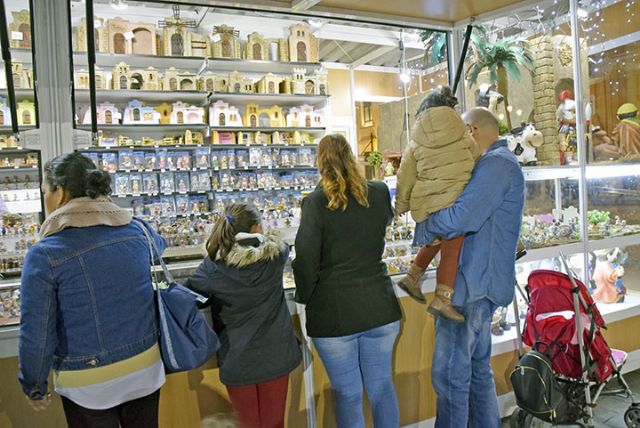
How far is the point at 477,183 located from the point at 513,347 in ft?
5.77

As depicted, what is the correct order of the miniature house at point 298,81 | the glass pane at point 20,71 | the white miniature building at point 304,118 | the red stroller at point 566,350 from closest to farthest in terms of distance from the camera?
the red stroller at point 566,350, the glass pane at point 20,71, the miniature house at point 298,81, the white miniature building at point 304,118

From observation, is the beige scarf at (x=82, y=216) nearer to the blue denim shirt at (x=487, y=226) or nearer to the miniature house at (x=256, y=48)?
the blue denim shirt at (x=487, y=226)

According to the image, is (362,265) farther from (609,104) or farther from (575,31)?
(609,104)

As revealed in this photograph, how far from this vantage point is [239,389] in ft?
7.13

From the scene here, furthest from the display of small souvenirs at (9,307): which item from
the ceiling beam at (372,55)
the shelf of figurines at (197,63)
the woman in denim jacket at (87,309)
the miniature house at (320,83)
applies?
the ceiling beam at (372,55)

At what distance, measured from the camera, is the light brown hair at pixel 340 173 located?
7.38 feet

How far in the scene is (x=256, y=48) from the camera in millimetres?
7121

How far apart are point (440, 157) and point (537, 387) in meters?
1.39

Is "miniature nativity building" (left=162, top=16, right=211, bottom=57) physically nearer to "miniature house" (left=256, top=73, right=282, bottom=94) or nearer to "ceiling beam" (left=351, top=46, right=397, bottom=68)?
"miniature house" (left=256, top=73, right=282, bottom=94)

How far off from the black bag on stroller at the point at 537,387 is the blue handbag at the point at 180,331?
170 centimetres

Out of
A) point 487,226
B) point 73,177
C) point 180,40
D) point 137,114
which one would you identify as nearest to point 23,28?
point 137,114

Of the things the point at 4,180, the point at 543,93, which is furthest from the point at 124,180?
the point at 543,93

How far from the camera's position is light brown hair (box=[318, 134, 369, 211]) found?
2.25m

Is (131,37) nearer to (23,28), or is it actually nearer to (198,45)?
(198,45)
